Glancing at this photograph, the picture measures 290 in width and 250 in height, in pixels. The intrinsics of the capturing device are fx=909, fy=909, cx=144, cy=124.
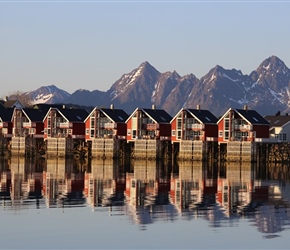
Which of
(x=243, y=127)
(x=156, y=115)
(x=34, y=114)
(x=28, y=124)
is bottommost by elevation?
(x=243, y=127)

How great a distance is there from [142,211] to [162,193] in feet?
40.1

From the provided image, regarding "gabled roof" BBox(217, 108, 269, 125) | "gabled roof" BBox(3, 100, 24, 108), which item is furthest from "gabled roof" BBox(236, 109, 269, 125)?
"gabled roof" BBox(3, 100, 24, 108)

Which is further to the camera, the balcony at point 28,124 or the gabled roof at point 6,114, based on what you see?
the gabled roof at point 6,114

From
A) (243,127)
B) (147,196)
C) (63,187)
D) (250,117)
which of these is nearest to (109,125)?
(243,127)

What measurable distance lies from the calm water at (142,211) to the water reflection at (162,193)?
0.06m

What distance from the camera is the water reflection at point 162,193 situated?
4797 centimetres

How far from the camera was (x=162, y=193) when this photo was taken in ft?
203

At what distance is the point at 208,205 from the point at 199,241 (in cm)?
1388

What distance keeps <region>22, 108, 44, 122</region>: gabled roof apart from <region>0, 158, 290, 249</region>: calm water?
51033 mm

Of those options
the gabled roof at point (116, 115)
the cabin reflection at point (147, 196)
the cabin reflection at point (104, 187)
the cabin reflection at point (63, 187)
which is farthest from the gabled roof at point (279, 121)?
the cabin reflection at point (63, 187)

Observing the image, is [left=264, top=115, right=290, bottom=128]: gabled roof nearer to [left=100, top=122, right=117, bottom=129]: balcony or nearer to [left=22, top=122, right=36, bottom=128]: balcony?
[left=100, top=122, right=117, bottom=129]: balcony

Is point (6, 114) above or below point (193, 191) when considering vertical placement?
above

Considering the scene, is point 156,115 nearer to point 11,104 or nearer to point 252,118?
point 252,118

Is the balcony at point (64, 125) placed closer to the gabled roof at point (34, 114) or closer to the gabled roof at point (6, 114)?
the gabled roof at point (34, 114)
